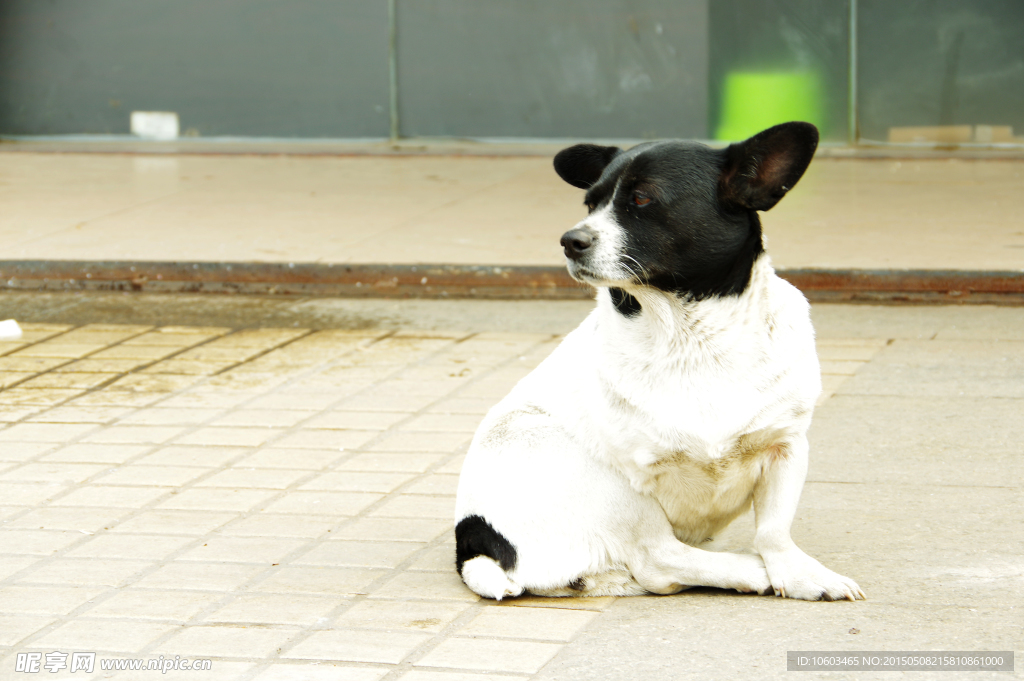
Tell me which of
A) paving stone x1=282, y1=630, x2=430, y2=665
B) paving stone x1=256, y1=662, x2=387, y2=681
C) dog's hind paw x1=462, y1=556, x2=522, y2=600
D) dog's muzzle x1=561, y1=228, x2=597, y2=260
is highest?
dog's muzzle x1=561, y1=228, x2=597, y2=260

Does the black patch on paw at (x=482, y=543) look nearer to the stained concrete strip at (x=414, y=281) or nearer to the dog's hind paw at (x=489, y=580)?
the dog's hind paw at (x=489, y=580)

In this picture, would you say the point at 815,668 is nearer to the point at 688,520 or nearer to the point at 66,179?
the point at 688,520

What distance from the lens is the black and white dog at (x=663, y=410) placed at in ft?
11.6

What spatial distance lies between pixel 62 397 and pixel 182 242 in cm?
336

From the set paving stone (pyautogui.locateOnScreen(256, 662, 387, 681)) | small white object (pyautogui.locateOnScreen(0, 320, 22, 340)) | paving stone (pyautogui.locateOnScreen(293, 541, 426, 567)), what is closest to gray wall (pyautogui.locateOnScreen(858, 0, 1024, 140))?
small white object (pyautogui.locateOnScreen(0, 320, 22, 340))

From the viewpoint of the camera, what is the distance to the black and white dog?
11.6 ft

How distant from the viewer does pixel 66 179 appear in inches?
478

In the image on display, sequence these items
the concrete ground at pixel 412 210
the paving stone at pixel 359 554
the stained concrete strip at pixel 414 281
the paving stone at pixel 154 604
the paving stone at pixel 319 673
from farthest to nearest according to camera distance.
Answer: the concrete ground at pixel 412 210 → the stained concrete strip at pixel 414 281 → the paving stone at pixel 359 554 → the paving stone at pixel 154 604 → the paving stone at pixel 319 673

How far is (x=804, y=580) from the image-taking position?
3748 mm

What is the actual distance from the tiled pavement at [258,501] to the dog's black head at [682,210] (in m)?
0.97

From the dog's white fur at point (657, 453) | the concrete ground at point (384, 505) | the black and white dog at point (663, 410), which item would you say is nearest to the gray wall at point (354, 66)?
the concrete ground at point (384, 505)

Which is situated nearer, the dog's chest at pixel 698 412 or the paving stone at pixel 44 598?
the dog's chest at pixel 698 412

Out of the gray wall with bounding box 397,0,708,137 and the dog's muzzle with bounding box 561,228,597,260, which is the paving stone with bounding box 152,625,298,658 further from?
the gray wall with bounding box 397,0,708,137

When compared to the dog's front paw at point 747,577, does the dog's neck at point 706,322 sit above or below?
above
